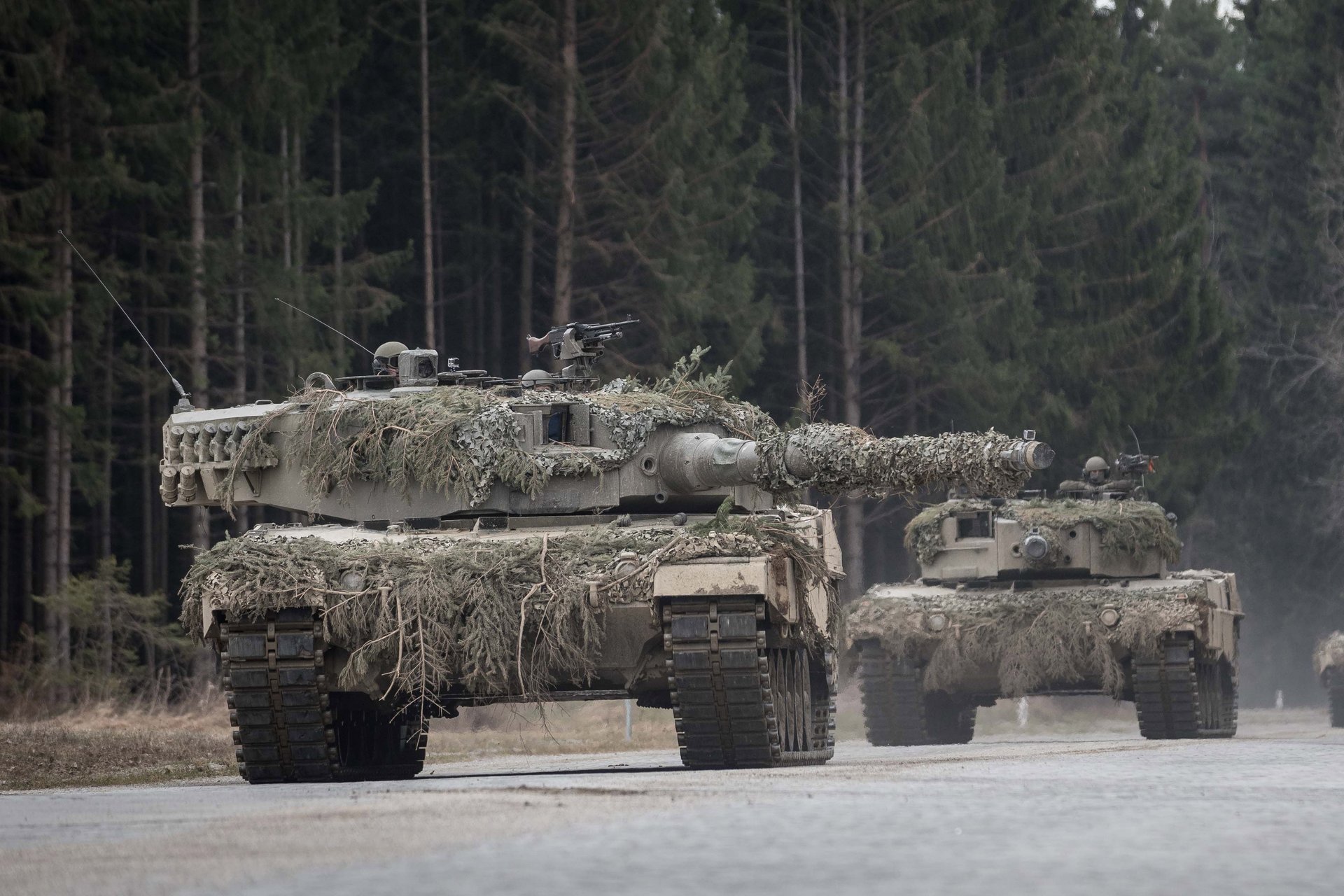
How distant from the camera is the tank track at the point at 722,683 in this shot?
13531 millimetres

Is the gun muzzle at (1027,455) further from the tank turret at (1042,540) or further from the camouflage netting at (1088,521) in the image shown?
the camouflage netting at (1088,521)

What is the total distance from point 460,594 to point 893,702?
10.5 m

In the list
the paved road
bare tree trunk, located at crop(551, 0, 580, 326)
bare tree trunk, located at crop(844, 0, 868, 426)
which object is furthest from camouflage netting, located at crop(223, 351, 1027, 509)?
bare tree trunk, located at crop(844, 0, 868, 426)

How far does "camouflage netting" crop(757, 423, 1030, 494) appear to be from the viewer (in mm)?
13594

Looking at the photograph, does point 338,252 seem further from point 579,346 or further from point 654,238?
point 579,346

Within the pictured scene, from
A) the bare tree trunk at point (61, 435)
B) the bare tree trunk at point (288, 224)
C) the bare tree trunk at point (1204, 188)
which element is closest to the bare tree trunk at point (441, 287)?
the bare tree trunk at point (288, 224)

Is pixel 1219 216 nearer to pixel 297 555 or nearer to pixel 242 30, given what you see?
pixel 242 30

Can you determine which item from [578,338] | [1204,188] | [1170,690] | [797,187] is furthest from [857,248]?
[578,338]

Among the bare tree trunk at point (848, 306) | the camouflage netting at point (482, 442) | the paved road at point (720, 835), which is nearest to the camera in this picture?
the paved road at point (720, 835)

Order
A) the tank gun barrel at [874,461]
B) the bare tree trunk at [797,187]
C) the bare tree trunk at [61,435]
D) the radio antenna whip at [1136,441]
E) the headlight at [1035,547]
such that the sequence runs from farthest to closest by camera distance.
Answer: the bare tree trunk at [797,187] < the bare tree trunk at [61,435] < the radio antenna whip at [1136,441] < the headlight at [1035,547] < the tank gun barrel at [874,461]

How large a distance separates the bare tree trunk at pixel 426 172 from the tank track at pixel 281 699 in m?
19.0

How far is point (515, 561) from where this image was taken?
45.9 feet

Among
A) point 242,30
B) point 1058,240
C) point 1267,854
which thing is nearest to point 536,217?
point 242,30

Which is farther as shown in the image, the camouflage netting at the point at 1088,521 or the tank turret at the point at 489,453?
the camouflage netting at the point at 1088,521
